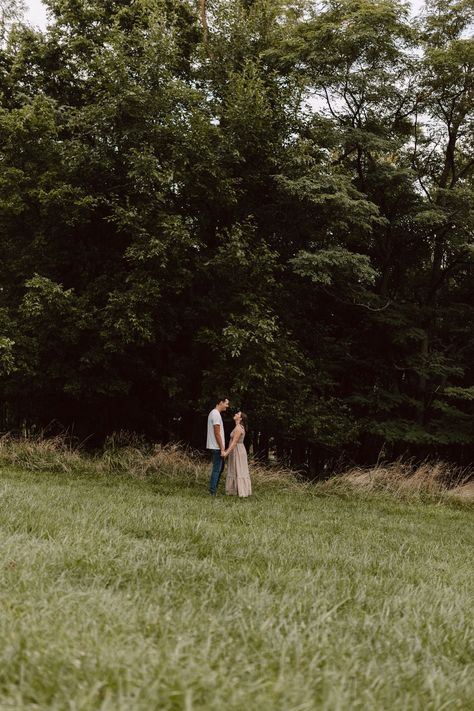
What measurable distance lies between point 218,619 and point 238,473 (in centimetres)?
1019

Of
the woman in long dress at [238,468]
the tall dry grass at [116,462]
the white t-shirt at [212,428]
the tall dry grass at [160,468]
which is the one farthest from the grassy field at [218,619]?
the tall dry grass at [160,468]

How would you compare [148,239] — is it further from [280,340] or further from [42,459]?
[42,459]

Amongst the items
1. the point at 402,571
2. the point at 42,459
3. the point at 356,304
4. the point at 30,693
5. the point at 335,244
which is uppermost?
the point at 335,244

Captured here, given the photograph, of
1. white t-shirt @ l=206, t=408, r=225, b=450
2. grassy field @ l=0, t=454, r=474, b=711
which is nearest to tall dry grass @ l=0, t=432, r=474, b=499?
white t-shirt @ l=206, t=408, r=225, b=450

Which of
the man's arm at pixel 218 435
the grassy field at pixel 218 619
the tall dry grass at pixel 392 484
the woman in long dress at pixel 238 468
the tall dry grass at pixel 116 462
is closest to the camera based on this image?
the grassy field at pixel 218 619

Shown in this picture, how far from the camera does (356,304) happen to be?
70.4ft

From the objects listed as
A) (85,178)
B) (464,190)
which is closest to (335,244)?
(464,190)

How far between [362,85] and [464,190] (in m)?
4.57

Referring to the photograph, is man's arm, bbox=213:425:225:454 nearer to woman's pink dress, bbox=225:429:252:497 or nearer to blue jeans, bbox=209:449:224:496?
blue jeans, bbox=209:449:224:496

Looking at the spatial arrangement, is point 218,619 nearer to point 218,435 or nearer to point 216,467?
point 218,435

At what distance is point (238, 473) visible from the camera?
43.6 feet

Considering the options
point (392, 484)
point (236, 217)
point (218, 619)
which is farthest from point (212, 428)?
point (218, 619)

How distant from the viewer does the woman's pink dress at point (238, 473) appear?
13289 millimetres

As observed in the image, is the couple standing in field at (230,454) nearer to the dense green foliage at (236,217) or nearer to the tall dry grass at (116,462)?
the tall dry grass at (116,462)
